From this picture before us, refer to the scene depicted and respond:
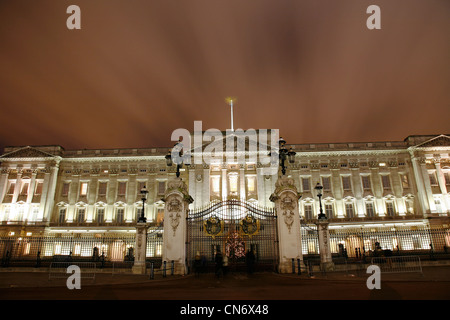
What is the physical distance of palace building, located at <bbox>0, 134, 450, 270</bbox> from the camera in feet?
145

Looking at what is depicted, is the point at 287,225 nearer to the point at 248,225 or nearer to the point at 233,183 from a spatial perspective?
the point at 248,225

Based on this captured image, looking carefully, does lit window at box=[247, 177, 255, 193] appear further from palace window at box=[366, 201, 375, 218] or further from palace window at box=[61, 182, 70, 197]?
palace window at box=[61, 182, 70, 197]

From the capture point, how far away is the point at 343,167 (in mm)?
47625

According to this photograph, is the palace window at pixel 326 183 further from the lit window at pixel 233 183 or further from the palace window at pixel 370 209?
the lit window at pixel 233 183

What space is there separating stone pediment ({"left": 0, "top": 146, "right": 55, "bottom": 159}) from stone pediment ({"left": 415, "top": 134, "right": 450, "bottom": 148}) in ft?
199

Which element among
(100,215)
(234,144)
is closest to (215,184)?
(234,144)

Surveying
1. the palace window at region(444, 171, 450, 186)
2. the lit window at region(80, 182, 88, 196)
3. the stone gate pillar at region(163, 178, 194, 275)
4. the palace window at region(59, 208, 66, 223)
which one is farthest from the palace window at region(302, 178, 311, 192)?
the palace window at region(59, 208, 66, 223)

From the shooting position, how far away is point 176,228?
624 inches

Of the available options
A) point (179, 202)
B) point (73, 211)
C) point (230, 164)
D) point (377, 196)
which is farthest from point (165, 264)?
point (377, 196)

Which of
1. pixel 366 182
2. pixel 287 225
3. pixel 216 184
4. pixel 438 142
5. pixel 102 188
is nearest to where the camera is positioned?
pixel 287 225

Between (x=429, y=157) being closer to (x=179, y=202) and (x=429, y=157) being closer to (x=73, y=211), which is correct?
(x=179, y=202)

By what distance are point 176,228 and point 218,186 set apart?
29697 millimetres
